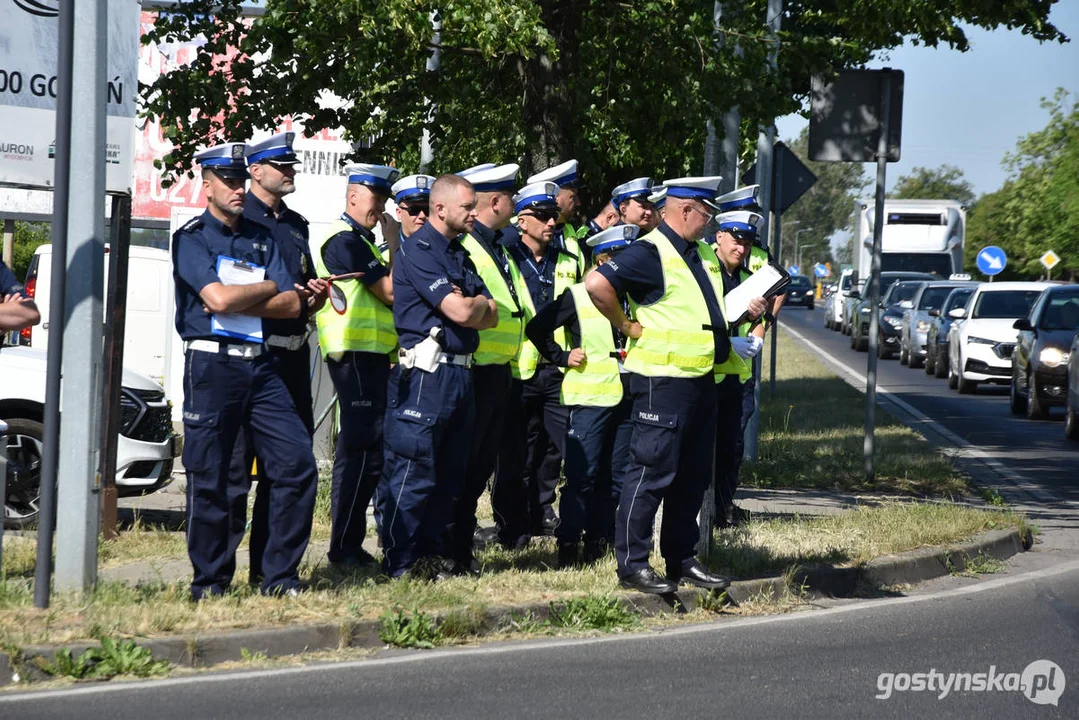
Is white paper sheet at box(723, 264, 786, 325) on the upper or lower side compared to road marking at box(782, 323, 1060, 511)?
upper

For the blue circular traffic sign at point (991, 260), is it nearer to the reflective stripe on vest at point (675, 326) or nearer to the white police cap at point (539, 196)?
the white police cap at point (539, 196)

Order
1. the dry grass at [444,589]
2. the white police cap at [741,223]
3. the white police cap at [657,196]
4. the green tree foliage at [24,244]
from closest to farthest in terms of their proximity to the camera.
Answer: the dry grass at [444,589] → the white police cap at [657,196] → the white police cap at [741,223] → the green tree foliage at [24,244]

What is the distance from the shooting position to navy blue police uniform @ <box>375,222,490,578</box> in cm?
790

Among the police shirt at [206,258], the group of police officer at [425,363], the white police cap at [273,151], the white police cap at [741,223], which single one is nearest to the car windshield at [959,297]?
the white police cap at [741,223]

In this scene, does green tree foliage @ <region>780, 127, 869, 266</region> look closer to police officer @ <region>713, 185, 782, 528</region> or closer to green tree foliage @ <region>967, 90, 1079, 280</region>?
green tree foliage @ <region>967, 90, 1079, 280</region>

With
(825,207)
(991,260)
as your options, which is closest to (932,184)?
(825,207)

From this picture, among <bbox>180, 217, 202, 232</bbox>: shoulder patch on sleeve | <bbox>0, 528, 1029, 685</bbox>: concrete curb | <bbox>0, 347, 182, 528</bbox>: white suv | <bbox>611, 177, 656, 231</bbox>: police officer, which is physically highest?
<bbox>611, 177, 656, 231</bbox>: police officer

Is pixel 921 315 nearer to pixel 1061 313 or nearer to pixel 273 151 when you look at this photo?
pixel 1061 313

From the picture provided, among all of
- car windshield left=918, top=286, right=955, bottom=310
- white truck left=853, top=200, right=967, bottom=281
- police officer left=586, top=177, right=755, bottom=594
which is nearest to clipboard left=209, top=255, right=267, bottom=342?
police officer left=586, top=177, right=755, bottom=594

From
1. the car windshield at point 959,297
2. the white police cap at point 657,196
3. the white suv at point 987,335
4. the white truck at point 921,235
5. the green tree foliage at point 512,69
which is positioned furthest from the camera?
the white truck at point 921,235

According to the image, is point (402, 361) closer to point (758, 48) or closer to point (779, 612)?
point (779, 612)

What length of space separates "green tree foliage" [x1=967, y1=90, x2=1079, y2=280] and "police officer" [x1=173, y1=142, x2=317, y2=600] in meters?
38.1

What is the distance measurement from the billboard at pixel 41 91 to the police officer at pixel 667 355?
289 centimetres

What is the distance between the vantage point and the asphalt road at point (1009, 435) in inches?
523
